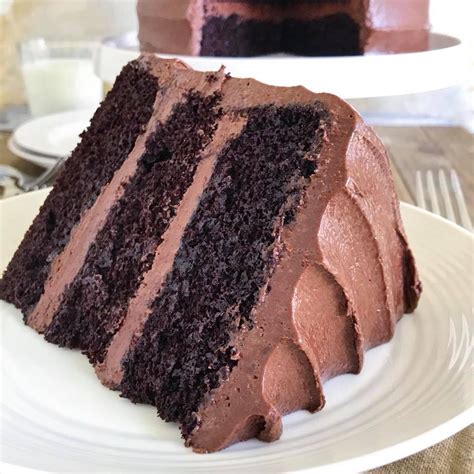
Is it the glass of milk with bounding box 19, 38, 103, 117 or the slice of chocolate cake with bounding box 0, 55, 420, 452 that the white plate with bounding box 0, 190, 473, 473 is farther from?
the glass of milk with bounding box 19, 38, 103, 117

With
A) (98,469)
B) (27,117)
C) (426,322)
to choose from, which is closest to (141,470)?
(98,469)

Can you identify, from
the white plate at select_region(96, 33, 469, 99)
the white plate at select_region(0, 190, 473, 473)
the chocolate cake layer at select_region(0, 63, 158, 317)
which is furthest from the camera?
the white plate at select_region(96, 33, 469, 99)

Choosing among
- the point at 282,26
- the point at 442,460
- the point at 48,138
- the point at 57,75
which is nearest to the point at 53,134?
the point at 48,138

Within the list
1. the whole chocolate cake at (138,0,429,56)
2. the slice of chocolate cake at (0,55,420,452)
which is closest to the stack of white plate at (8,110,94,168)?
the whole chocolate cake at (138,0,429,56)

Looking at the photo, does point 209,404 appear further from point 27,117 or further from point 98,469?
point 27,117

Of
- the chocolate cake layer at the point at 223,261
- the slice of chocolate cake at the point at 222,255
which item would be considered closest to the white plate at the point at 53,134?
the slice of chocolate cake at the point at 222,255

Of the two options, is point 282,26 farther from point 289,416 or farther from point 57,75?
point 289,416
